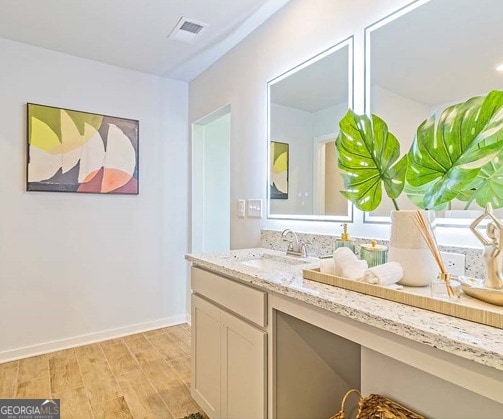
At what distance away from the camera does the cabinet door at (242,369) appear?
118 centimetres

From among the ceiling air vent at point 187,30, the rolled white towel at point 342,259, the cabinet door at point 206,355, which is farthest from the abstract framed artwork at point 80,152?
the rolled white towel at point 342,259

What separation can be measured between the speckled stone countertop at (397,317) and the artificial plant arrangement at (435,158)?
0.35 metres

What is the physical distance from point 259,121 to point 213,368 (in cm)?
157

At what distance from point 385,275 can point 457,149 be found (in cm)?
40

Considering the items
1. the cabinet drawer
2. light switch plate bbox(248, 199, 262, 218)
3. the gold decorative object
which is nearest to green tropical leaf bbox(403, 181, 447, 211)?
the gold decorative object

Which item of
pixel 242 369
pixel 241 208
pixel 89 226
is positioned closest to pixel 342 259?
pixel 242 369

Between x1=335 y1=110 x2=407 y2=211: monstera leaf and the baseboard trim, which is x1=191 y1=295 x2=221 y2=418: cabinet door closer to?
x1=335 y1=110 x2=407 y2=211: monstera leaf

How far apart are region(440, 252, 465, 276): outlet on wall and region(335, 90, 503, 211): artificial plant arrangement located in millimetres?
230

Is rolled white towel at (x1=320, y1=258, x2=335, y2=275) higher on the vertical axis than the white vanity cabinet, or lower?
higher

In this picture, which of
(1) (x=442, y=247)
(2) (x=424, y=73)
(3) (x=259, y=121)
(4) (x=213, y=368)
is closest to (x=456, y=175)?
(1) (x=442, y=247)

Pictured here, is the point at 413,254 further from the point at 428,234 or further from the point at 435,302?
the point at 435,302

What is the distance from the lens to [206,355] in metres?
1.59

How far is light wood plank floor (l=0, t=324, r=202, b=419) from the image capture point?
180 cm

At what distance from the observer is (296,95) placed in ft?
6.30
